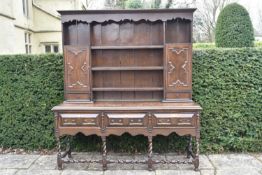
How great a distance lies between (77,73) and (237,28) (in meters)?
2.59

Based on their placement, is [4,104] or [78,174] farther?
[4,104]

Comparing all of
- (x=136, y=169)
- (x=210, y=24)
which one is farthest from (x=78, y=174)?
(x=210, y=24)

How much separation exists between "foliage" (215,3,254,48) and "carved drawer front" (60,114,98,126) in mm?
2497

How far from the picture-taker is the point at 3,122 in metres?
3.94

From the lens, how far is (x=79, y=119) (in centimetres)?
311

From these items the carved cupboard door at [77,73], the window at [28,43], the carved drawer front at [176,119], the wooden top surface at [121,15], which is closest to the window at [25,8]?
the window at [28,43]

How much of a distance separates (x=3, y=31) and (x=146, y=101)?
5548 millimetres

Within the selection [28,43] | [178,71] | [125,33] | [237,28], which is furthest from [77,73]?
[28,43]

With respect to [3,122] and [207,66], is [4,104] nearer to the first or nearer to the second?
[3,122]

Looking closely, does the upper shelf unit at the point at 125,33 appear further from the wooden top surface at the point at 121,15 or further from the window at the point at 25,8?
the window at the point at 25,8

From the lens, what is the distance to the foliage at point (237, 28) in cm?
400

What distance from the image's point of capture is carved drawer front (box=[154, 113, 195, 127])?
305 centimetres

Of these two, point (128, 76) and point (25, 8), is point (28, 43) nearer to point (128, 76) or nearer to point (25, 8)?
point (25, 8)

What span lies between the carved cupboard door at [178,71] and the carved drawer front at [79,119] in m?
1.04
